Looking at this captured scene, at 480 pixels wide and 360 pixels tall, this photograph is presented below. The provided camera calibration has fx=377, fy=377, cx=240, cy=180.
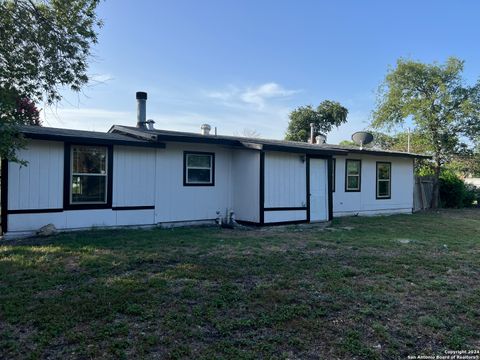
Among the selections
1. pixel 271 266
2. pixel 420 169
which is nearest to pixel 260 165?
pixel 271 266

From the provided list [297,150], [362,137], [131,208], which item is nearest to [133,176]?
[131,208]

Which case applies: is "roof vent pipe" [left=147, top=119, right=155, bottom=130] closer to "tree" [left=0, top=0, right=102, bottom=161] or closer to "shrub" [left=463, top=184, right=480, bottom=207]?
"tree" [left=0, top=0, right=102, bottom=161]

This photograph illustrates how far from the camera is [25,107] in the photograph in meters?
6.72

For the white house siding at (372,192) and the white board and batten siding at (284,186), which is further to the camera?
the white house siding at (372,192)

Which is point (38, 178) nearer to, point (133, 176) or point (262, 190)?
point (133, 176)

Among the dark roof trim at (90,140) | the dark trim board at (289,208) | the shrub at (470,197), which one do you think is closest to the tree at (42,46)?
the dark roof trim at (90,140)

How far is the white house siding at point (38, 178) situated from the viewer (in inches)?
320

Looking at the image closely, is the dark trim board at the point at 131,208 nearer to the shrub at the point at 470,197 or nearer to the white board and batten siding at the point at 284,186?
the white board and batten siding at the point at 284,186

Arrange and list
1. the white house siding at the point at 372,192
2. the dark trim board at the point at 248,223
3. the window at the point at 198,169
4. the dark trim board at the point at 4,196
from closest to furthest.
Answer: the dark trim board at the point at 4,196
the dark trim board at the point at 248,223
the window at the point at 198,169
the white house siding at the point at 372,192

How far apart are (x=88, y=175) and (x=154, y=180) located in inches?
66.5

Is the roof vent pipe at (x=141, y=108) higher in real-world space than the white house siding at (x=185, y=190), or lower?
higher

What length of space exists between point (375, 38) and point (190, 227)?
11.8 meters

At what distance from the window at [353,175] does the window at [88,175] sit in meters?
8.89

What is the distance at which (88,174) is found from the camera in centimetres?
902
